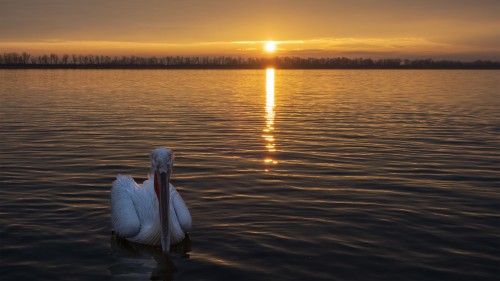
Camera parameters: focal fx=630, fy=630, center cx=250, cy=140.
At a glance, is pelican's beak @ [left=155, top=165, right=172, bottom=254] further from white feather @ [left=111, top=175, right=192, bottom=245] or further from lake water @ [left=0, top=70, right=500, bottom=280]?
lake water @ [left=0, top=70, right=500, bottom=280]

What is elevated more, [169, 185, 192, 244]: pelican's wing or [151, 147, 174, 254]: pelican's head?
[151, 147, 174, 254]: pelican's head

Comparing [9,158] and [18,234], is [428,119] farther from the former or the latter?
[18,234]

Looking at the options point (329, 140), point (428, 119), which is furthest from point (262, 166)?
point (428, 119)

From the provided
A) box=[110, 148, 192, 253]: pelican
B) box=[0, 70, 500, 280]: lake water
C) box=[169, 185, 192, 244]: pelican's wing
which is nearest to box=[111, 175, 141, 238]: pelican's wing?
box=[110, 148, 192, 253]: pelican

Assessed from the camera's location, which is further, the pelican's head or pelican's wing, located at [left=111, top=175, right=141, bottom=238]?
pelican's wing, located at [left=111, top=175, right=141, bottom=238]

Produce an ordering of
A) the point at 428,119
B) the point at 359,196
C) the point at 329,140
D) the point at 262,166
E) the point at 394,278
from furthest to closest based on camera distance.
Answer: the point at 428,119 → the point at 329,140 → the point at 262,166 → the point at 359,196 → the point at 394,278

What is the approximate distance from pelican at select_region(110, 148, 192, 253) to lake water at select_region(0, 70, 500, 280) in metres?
0.23

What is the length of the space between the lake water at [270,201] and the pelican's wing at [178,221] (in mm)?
186

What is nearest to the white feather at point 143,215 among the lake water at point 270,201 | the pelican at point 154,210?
the pelican at point 154,210

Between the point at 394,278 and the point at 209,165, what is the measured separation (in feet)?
24.7

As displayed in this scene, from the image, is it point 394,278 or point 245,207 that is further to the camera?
point 245,207

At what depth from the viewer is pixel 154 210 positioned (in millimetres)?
8328

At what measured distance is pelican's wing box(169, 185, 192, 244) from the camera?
8.24 metres

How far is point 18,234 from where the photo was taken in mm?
8727
